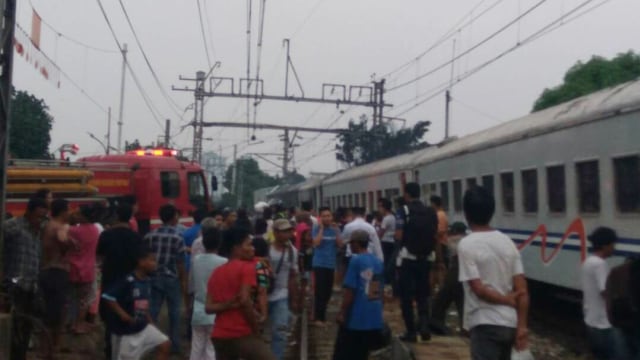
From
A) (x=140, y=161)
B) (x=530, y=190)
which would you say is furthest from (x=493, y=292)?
(x=140, y=161)

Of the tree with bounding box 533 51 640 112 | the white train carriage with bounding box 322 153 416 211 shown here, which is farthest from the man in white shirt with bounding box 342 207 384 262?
the tree with bounding box 533 51 640 112

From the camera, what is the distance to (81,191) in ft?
60.3

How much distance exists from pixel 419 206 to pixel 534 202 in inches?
175

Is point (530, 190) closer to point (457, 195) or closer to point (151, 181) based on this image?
point (457, 195)

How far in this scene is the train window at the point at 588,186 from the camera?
42.2ft

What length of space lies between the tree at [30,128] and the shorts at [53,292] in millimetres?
23920

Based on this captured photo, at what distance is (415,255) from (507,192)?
18.6 feet

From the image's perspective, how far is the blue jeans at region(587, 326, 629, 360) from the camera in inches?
291

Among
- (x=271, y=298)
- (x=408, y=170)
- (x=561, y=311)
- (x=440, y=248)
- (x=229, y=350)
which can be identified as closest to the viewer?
(x=229, y=350)

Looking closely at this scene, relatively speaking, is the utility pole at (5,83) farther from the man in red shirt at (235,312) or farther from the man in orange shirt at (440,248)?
the man in orange shirt at (440,248)

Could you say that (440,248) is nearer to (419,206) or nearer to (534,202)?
(419,206)

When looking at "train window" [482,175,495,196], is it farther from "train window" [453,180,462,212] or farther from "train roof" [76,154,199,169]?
"train roof" [76,154,199,169]

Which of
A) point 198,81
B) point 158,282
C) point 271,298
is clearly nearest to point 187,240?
point 158,282

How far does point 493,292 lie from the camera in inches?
246
